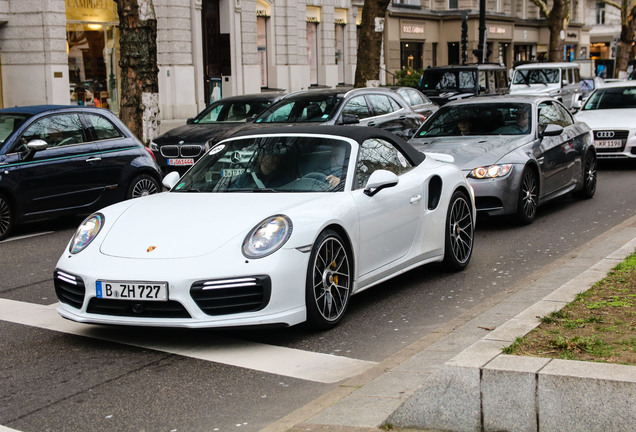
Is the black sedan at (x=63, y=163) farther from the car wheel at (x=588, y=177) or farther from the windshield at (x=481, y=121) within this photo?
the car wheel at (x=588, y=177)

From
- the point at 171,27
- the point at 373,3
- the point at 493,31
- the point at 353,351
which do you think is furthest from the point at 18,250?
the point at 493,31

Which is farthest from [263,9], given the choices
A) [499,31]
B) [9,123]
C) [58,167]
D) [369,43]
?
[499,31]

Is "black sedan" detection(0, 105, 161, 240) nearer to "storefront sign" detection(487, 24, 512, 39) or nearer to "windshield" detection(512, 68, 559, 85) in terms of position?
"windshield" detection(512, 68, 559, 85)

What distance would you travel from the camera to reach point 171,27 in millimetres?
30203

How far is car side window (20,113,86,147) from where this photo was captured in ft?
37.9

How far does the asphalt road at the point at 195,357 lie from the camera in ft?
16.2

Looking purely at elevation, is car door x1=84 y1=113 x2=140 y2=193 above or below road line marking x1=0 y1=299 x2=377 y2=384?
above

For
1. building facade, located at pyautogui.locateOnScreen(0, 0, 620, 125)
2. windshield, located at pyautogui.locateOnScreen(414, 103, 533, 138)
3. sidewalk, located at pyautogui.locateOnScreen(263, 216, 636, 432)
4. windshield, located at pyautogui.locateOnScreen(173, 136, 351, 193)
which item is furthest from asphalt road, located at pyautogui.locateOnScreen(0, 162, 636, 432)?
building facade, located at pyautogui.locateOnScreen(0, 0, 620, 125)

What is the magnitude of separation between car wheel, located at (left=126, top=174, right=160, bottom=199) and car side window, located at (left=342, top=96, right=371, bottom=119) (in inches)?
141

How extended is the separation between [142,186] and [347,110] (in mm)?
3950

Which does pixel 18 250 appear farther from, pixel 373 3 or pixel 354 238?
pixel 373 3

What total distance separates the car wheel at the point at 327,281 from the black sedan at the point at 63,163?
5.89 m

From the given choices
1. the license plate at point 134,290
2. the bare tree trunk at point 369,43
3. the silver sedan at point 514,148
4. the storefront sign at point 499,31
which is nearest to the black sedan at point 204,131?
the silver sedan at point 514,148

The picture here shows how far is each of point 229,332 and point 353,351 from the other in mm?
953
